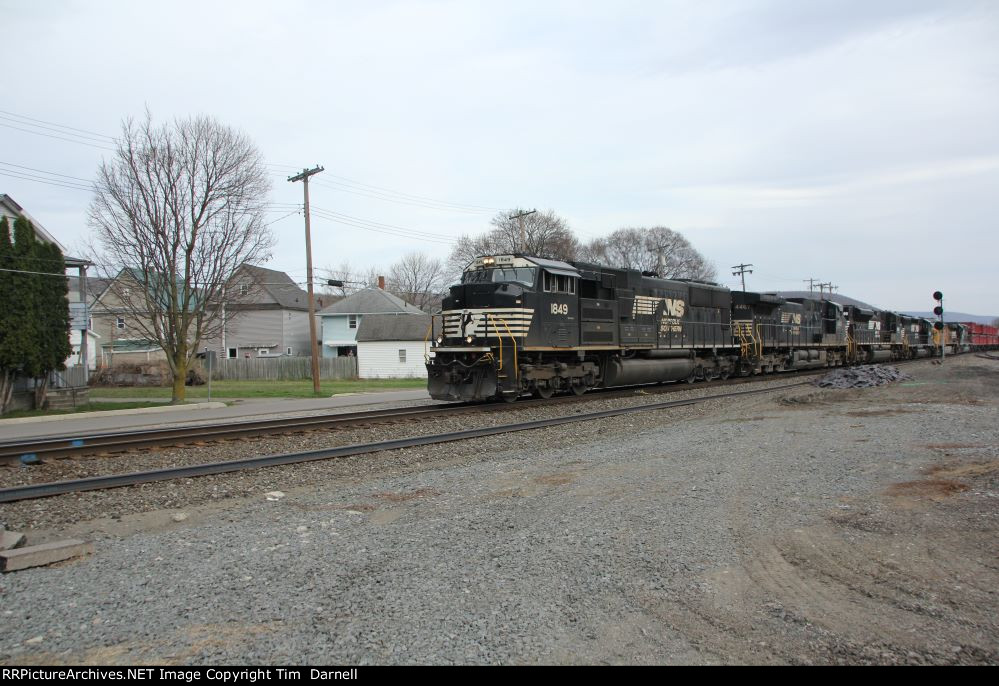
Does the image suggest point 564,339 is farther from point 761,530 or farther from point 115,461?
point 761,530

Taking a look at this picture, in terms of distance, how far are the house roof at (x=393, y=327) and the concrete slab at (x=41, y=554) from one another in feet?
138

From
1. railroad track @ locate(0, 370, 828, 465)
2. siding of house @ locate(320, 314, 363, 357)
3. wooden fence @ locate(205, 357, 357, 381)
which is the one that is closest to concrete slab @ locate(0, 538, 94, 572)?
railroad track @ locate(0, 370, 828, 465)

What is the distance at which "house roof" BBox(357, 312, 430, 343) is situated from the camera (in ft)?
157

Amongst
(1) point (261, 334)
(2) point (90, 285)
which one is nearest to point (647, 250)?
(1) point (261, 334)

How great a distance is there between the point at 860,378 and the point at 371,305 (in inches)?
1577

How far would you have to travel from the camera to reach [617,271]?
19297 mm

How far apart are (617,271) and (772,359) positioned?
13.2 meters

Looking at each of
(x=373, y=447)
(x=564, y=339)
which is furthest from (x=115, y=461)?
(x=564, y=339)

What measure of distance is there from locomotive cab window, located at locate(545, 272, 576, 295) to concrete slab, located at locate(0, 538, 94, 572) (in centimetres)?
1215

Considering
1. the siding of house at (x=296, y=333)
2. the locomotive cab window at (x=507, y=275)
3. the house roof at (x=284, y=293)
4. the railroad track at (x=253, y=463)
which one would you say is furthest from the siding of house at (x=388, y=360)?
the railroad track at (x=253, y=463)

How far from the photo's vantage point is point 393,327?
48.9 metres

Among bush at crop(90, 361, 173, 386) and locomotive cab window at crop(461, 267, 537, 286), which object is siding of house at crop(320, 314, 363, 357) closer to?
bush at crop(90, 361, 173, 386)

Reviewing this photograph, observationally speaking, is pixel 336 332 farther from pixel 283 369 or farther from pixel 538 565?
pixel 538 565

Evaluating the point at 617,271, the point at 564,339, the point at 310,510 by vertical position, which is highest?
the point at 617,271
